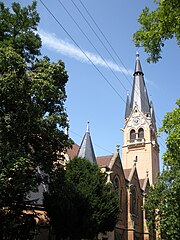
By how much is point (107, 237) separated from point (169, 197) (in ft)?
24.3

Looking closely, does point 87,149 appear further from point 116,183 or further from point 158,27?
point 158,27

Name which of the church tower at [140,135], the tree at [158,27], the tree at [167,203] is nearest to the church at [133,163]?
the church tower at [140,135]

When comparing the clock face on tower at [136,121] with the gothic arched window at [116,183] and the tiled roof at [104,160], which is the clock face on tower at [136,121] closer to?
the tiled roof at [104,160]

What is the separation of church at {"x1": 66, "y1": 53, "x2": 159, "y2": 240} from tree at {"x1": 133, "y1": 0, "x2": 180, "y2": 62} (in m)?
18.2

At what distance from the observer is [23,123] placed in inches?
609

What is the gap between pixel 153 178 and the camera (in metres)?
54.2

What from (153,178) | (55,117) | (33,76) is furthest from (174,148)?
(153,178)

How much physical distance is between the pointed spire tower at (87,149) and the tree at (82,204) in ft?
17.9

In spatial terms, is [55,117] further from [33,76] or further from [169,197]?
[169,197]

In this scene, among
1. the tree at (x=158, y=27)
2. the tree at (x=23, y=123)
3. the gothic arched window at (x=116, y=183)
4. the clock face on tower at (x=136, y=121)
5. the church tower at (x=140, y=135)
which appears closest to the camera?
the tree at (x=158, y=27)

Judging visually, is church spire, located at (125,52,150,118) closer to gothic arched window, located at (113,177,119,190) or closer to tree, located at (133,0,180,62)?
gothic arched window, located at (113,177,119,190)

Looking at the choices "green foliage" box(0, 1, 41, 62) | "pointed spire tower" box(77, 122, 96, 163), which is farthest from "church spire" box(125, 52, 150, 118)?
"green foliage" box(0, 1, 41, 62)

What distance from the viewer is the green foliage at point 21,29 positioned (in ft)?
60.3

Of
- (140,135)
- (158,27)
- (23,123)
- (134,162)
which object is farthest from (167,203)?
(140,135)
